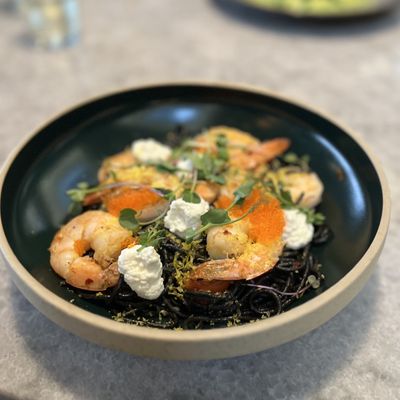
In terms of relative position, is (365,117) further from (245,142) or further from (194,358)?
(194,358)

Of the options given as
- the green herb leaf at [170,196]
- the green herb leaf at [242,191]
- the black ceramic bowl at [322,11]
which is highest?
the black ceramic bowl at [322,11]

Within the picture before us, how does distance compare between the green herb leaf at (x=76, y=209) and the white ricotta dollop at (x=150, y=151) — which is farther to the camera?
the white ricotta dollop at (x=150, y=151)

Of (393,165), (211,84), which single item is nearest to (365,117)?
(393,165)

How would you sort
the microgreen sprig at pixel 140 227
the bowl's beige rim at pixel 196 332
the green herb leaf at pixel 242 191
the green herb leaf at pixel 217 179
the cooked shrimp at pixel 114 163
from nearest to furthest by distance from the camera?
the bowl's beige rim at pixel 196 332 < the microgreen sprig at pixel 140 227 < the green herb leaf at pixel 242 191 < the green herb leaf at pixel 217 179 < the cooked shrimp at pixel 114 163

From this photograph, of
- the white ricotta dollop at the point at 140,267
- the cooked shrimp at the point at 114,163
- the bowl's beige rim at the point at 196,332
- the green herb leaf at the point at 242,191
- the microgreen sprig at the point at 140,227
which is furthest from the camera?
the cooked shrimp at the point at 114,163

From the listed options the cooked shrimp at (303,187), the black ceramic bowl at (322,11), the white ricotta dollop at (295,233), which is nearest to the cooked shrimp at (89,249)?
the white ricotta dollop at (295,233)

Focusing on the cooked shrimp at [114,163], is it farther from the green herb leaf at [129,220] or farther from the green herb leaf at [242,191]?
the green herb leaf at [242,191]

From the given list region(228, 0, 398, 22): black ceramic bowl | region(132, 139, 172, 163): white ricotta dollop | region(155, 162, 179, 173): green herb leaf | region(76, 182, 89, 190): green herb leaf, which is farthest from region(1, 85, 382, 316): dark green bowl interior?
region(228, 0, 398, 22): black ceramic bowl

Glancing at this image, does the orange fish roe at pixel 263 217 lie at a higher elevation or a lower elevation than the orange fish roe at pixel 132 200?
higher

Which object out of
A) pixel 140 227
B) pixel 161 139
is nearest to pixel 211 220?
pixel 140 227
